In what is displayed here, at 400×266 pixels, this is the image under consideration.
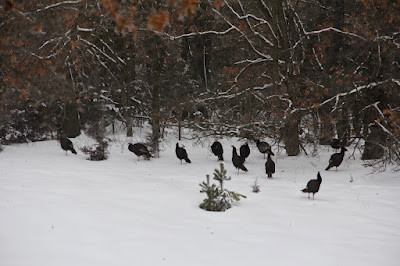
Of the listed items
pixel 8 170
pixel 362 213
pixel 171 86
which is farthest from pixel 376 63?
pixel 171 86

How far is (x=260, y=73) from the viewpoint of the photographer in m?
16.9

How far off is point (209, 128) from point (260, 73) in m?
3.37

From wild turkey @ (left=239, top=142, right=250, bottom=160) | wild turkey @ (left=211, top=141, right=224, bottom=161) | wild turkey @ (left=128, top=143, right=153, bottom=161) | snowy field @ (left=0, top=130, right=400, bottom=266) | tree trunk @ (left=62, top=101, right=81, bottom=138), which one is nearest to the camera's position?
snowy field @ (left=0, top=130, right=400, bottom=266)

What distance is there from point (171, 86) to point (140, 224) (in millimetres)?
17321

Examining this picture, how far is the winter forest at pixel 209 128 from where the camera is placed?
6.34m

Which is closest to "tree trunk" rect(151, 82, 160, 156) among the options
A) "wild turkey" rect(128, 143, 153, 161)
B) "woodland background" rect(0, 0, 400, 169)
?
"woodland background" rect(0, 0, 400, 169)

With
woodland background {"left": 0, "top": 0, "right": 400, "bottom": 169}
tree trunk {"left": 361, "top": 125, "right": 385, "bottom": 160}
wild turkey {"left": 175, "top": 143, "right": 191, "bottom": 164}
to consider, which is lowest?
wild turkey {"left": 175, "top": 143, "right": 191, "bottom": 164}

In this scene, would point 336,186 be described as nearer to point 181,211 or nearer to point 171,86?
point 181,211

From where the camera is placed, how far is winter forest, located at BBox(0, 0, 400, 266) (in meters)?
6.34

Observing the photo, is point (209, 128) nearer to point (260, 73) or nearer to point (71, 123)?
point (260, 73)

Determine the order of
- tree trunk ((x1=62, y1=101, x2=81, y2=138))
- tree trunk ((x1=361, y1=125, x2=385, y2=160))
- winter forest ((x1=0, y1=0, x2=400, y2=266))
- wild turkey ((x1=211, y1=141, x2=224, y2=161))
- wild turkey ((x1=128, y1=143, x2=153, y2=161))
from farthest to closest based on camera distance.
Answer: tree trunk ((x1=62, y1=101, x2=81, y2=138))
wild turkey ((x1=211, y1=141, x2=224, y2=161))
wild turkey ((x1=128, y1=143, x2=153, y2=161))
tree trunk ((x1=361, y1=125, x2=385, y2=160))
winter forest ((x1=0, y1=0, x2=400, y2=266))

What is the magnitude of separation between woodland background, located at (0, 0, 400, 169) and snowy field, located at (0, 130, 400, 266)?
2184mm

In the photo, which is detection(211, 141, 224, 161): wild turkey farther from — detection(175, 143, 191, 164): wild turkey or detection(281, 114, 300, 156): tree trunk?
detection(281, 114, 300, 156): tree trunk

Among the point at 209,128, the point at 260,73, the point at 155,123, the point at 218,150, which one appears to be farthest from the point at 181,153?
the point at 260,73
